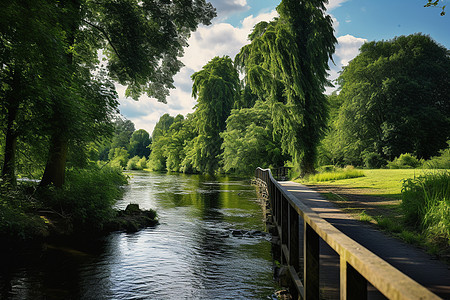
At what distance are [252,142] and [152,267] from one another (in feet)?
95.0

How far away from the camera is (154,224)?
12.9 m

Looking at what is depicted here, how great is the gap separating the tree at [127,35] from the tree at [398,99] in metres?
26.8

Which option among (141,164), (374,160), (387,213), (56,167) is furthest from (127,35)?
(141,164)

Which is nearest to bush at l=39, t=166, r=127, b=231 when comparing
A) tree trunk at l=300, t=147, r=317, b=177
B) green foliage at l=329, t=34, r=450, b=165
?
tree trunk at l=300, t=147, r=317, b=177

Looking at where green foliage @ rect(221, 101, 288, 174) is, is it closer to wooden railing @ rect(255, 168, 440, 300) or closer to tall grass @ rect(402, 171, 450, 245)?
tall grass @ rect(402, 171, 450, 245)

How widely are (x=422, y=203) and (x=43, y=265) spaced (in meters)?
8.94

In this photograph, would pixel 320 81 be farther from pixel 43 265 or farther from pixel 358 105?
pixel 43 265

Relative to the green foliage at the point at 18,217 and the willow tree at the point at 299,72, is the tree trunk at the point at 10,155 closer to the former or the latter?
the green foliage at the point at 18,217

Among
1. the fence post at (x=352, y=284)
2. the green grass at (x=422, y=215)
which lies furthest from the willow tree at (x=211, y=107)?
the fence post at (x=352, y=284)

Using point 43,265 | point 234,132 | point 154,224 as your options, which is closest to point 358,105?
point 234,132

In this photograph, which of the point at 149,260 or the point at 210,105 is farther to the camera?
the point at 210,105

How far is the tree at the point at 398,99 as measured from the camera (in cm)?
3450

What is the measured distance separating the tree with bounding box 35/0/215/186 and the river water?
4.40 metres

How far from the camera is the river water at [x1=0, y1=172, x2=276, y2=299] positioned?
625 cm
